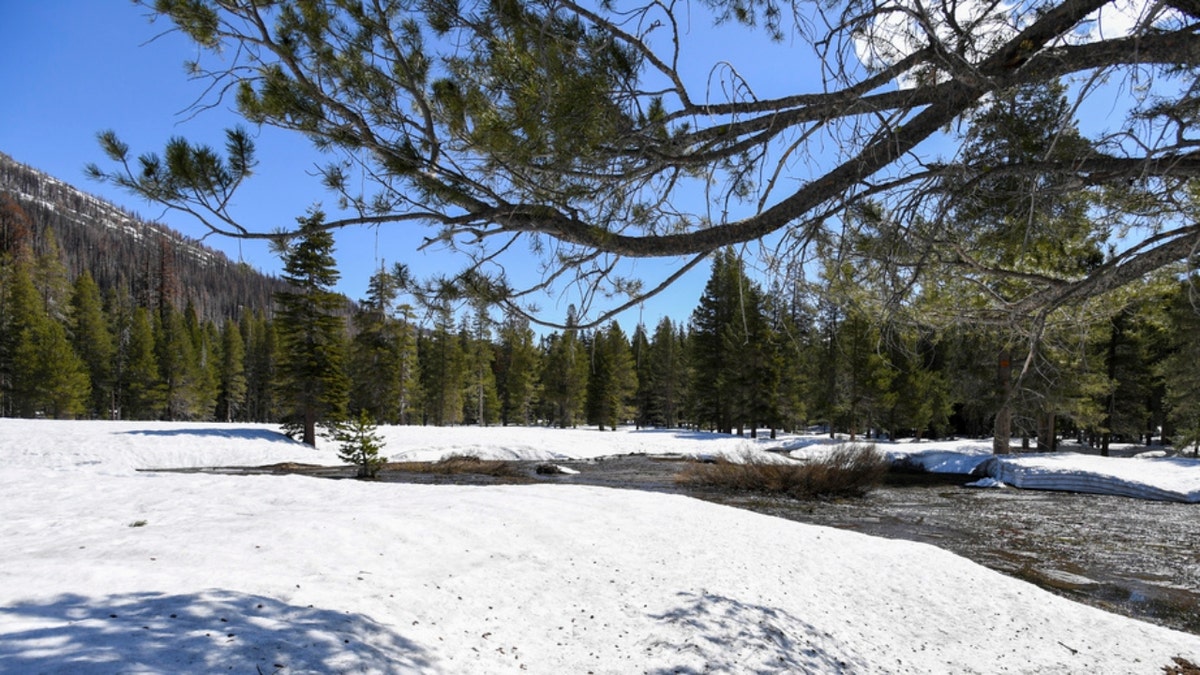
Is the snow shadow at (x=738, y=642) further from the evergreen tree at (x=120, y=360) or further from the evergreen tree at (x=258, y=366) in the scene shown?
the evergreen tree at (x=258, y=366)

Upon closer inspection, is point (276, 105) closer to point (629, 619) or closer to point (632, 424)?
point (629, 619)

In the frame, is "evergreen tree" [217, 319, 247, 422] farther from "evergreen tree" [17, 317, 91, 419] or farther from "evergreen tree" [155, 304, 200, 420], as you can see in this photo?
"evergreen tree" [17, 317, 91, 419]

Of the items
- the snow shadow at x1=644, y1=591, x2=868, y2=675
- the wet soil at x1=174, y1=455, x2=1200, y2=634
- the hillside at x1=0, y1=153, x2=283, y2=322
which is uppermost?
the hillside at x1=0, y1=153, x2=283, y2=322

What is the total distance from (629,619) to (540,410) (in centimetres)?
5997

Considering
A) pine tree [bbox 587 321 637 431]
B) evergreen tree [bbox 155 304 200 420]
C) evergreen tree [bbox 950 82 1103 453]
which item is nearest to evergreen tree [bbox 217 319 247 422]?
evergreen tree [bbox 155 304 200 420]

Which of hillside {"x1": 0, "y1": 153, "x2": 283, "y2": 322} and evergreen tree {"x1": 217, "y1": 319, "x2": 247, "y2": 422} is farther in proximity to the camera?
hillside {"x1": 0, "y1": 153, "x2": 283, "y2": 322}

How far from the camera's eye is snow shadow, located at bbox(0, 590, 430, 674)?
238cm

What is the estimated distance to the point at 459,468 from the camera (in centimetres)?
1822

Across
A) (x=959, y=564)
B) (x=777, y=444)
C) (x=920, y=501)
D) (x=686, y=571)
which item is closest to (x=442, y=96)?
(x=686, y=571)

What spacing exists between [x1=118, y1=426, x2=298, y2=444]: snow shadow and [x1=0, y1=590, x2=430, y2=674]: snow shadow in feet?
69.0

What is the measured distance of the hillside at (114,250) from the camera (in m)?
82.1

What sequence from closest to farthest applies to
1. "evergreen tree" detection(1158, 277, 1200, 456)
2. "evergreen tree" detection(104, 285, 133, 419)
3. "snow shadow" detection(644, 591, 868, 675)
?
"snow shadow" detection(644, 591, 868, 675) < "evergreen tree" detection(1158, 277, 1200, 456) < "evergreen tree" detection(104, 285, 133, 419)

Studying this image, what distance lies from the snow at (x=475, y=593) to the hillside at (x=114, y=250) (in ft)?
223

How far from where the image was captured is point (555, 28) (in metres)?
3.20
